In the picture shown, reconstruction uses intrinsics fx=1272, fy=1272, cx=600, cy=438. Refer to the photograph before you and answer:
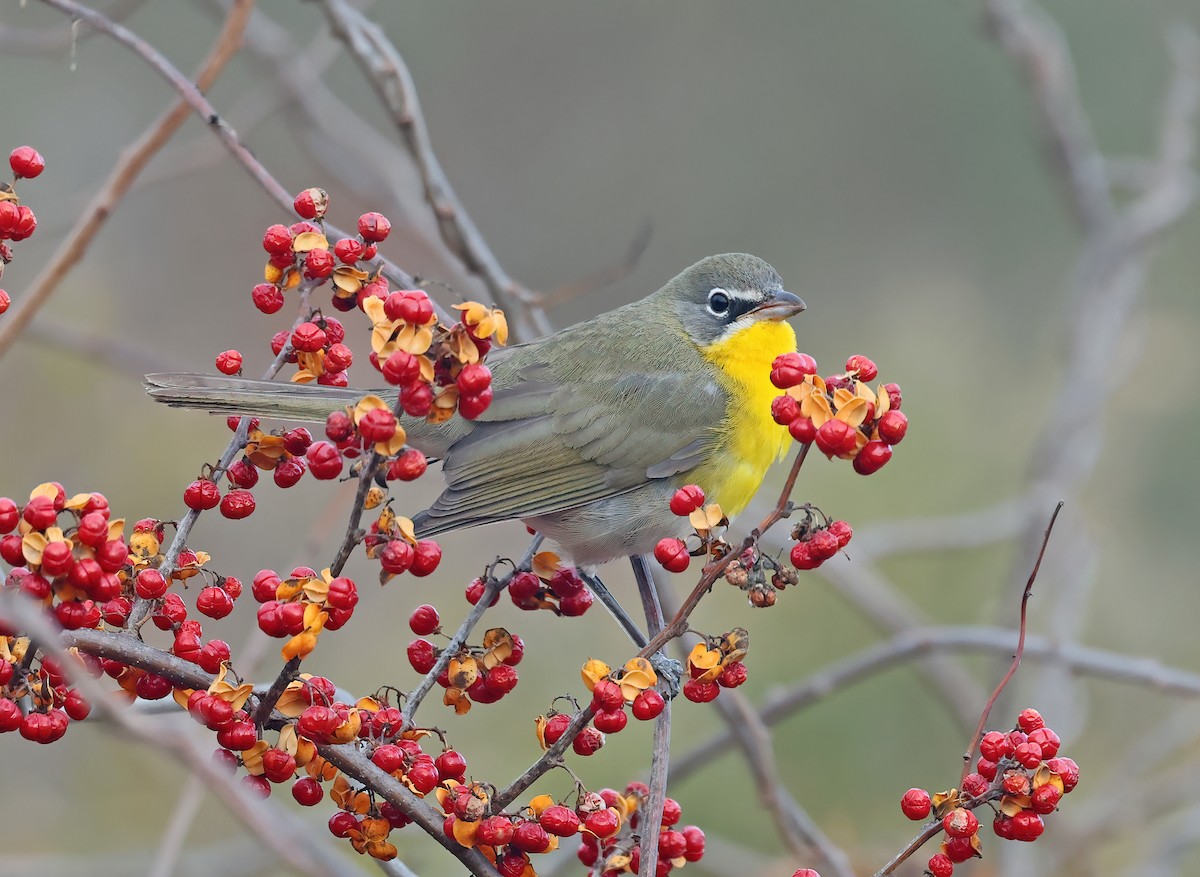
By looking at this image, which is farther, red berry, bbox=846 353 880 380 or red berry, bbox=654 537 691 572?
red berry, bbox=654 537 691 572

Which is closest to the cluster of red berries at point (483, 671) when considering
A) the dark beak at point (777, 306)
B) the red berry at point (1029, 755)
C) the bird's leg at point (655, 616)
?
the bird's leg at point (655, 616)

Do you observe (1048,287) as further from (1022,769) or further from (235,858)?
(1022,769)

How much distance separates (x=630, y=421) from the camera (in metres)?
4.07

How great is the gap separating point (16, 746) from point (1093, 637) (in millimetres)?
5087

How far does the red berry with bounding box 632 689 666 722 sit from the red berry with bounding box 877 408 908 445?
0.53 meters

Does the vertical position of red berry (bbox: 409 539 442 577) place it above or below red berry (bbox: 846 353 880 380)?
below

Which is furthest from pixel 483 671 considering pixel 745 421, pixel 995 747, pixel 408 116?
pixel 745 421

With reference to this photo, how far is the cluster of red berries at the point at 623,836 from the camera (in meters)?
2.00

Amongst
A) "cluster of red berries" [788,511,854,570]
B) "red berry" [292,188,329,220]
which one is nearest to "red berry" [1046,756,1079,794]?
"cluster of red berries" [788,511,854,570]

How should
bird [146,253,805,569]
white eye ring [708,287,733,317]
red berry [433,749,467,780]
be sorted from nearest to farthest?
red berry [433,749,467,780]
bird [146,253,805,569]
white eye ring [708,287,733,317]

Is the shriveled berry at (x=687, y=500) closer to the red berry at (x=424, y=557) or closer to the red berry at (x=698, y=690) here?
the red berry at (x=698, y=690)

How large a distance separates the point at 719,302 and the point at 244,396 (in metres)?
1.93

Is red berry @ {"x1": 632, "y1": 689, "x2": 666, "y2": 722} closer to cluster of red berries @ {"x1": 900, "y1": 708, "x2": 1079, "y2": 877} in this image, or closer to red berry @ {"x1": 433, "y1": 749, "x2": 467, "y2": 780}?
red berry @ {"x1": 433, "y1": 749, "x2": 467, "y2": 780}

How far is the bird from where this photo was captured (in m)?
3.74
